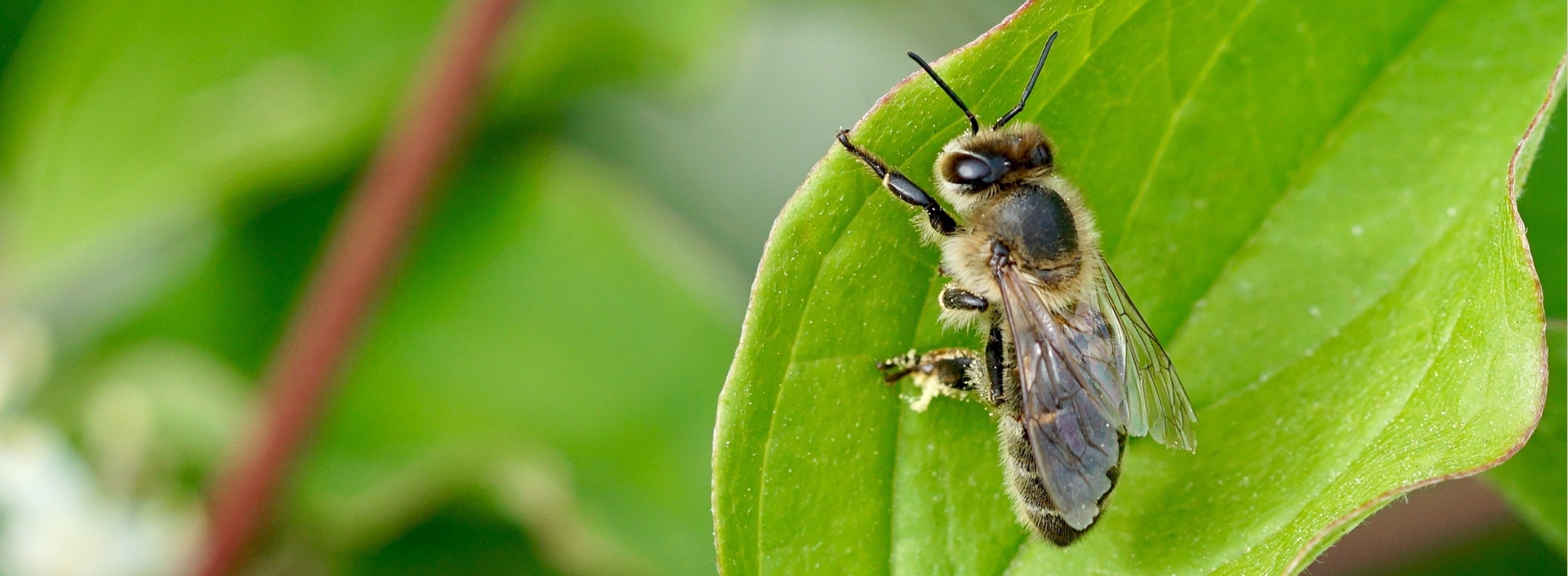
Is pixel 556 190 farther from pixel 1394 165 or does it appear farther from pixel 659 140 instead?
pixel 1394 165

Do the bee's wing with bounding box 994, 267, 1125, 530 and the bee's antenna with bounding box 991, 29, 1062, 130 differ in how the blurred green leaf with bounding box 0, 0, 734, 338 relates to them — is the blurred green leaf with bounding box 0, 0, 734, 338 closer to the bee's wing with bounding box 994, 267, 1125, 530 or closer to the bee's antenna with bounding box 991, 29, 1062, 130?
the bee's wing with bounding box 994, 267, 1125, 530

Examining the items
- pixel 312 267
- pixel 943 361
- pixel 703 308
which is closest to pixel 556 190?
pixel 703 308

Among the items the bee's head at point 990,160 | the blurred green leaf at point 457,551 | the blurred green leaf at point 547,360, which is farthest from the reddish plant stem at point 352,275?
the bee's head at point 990,160

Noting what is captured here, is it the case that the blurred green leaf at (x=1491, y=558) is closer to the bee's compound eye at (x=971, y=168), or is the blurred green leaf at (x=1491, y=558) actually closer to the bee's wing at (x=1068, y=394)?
the bee's wing at (x=1068, y=394)

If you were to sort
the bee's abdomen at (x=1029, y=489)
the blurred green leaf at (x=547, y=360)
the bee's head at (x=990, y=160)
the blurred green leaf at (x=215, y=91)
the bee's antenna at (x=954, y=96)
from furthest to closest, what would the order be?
the blurred green leaf at (x=215, y=91)
the blurred green leaf at (x=547, y=360)
the bee's head at (x=990, y=160)
the bee's abdomen at (x=1029, y=489)
the bee's antenna at (x=954, y=96)

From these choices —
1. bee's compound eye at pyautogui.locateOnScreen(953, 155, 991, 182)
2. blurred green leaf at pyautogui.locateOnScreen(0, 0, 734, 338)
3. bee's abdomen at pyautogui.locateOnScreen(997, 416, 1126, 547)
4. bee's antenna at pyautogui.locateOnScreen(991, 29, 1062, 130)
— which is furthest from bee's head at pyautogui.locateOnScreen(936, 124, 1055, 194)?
blurred green leaf at pyautogui.locateOnScreen(0, 0, 734, 338)

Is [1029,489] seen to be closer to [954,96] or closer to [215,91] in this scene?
[954,96]

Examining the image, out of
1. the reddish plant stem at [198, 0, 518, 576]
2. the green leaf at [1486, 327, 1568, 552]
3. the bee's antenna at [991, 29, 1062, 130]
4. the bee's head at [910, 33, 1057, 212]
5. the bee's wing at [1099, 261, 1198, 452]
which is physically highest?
the reddish plant stem at [198, 0, 518, 576]
